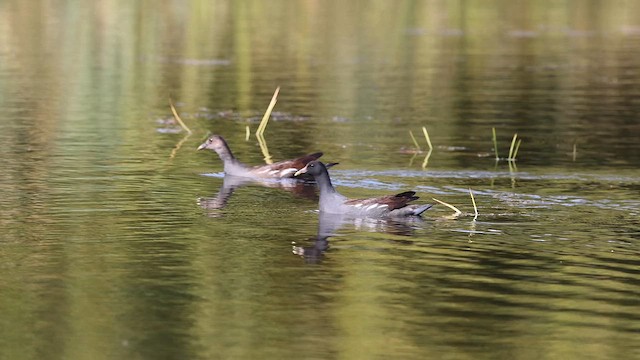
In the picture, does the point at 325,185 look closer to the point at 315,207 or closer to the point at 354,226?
the point at 354,226

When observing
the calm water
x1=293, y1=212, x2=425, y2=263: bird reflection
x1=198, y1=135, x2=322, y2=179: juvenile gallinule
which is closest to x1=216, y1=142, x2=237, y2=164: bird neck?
x1=198, y1=135, x2=322, y2=179: juvenile gallinule

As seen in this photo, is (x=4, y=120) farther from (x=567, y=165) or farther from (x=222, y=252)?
(x=222, y=252)

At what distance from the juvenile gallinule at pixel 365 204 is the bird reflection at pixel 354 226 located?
73 mm

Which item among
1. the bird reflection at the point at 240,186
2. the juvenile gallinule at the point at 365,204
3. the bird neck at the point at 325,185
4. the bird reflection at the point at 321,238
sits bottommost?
the bird reflection at the point at 321,238

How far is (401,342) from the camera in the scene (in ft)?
40.2

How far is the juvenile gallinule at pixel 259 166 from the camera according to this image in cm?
2228

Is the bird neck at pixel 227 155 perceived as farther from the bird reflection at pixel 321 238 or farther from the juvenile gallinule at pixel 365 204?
the bird reflection at pixel 321 238

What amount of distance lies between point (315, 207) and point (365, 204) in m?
1.56

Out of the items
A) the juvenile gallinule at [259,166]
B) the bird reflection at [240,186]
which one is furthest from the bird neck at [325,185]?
the juvenile gallinule at [259,166]

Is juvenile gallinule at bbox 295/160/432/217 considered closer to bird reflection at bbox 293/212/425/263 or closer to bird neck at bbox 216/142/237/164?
bird reflection at bbox 293/212/425/263

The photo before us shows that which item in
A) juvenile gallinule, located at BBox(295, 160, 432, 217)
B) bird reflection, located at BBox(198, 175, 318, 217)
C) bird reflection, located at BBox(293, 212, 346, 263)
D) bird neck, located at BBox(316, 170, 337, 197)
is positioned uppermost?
bird neck, located at BBox(316, 170, 337, 197)

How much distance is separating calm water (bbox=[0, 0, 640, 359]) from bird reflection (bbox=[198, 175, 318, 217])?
0.31ft

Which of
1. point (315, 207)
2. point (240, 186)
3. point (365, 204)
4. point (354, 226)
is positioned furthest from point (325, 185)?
point (240, 186)

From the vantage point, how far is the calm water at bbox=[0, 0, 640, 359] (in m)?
12.7
